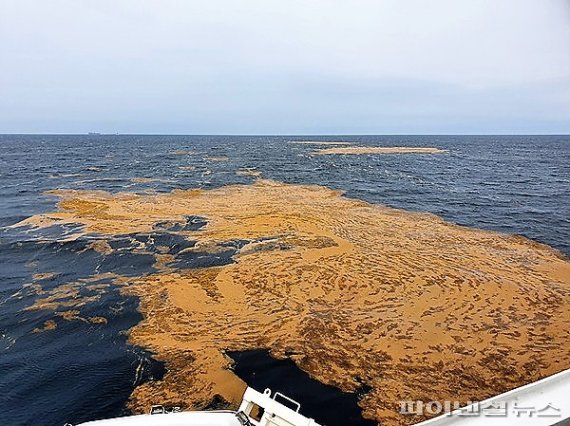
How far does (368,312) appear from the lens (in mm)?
10266

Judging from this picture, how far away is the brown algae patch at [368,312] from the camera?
299 inches

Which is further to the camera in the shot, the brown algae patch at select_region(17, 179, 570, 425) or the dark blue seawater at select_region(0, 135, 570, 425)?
the brown algae patch at select_region(17, 179, 570, 425)

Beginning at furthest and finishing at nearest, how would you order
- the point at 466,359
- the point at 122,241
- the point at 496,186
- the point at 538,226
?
1. the point at 496,186
2. the point at 538,226
3. the point at 122,241
4. the point at 466,359

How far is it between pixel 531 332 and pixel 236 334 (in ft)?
25.2

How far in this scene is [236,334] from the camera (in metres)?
9.25

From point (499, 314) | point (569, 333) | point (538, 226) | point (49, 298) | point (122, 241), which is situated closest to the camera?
point (569, 333)

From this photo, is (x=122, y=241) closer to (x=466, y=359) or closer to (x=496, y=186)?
(x=466, y=359)

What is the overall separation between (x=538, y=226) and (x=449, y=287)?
41.9ft

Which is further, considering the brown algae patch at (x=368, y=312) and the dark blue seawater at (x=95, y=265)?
the brown algae patch at (x=368, y=312)

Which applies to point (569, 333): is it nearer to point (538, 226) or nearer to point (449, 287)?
point (449, 287)

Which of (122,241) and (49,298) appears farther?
(122,241)

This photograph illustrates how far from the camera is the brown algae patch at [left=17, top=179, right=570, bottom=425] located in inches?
299

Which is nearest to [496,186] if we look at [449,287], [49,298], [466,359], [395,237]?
[395,237]

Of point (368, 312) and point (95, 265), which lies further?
point (95, 265)
